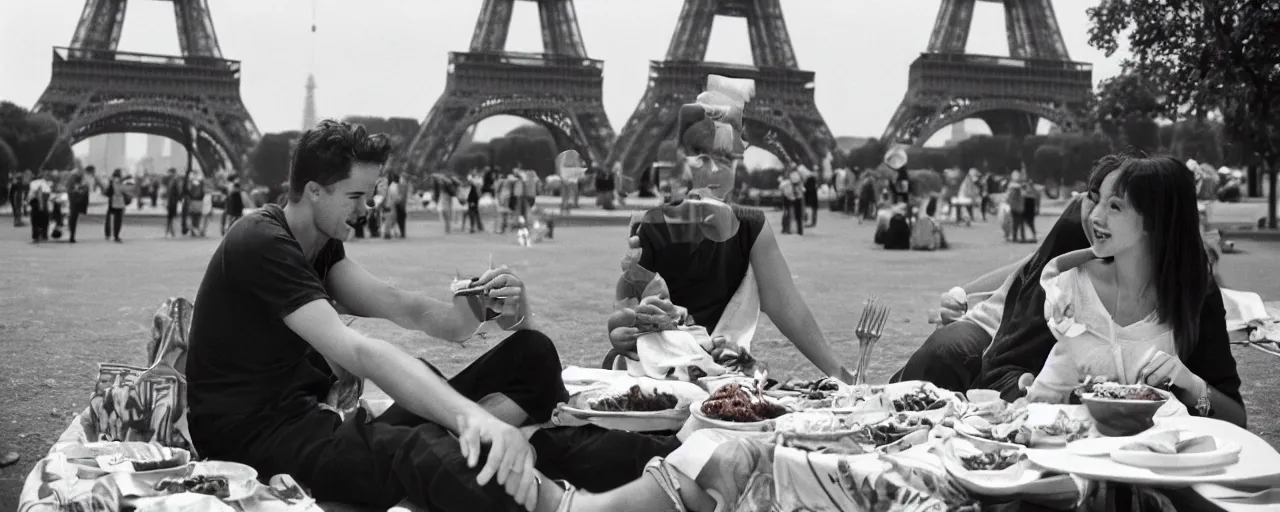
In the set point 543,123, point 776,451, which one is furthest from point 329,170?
point 543,123

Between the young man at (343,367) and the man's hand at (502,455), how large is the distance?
0.06 feet

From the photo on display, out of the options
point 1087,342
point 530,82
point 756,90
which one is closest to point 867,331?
point 1087,342

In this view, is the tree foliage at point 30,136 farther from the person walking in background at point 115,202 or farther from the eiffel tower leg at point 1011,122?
the eiffel tower leg at point 1011,122

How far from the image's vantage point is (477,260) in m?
12.7

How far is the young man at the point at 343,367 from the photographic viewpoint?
2178mm

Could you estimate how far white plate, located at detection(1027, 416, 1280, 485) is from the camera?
187cm

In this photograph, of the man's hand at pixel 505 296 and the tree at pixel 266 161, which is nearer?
the man's hand at pixel 505 296

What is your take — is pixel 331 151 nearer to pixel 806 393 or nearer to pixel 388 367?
pixel 388 367

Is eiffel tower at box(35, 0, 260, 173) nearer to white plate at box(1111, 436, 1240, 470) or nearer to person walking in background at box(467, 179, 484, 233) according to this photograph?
person walking in background at box(467, 179, 484, 233)

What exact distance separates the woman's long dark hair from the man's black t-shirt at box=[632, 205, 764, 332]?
100cm

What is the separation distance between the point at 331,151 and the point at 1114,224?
1469 mm

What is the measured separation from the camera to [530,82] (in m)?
30.6

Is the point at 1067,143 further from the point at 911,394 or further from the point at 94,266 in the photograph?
the point at 911,394

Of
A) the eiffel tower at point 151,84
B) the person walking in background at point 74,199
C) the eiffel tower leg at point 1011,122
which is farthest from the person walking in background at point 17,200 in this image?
the eiffel tower leg at point 1011,122
